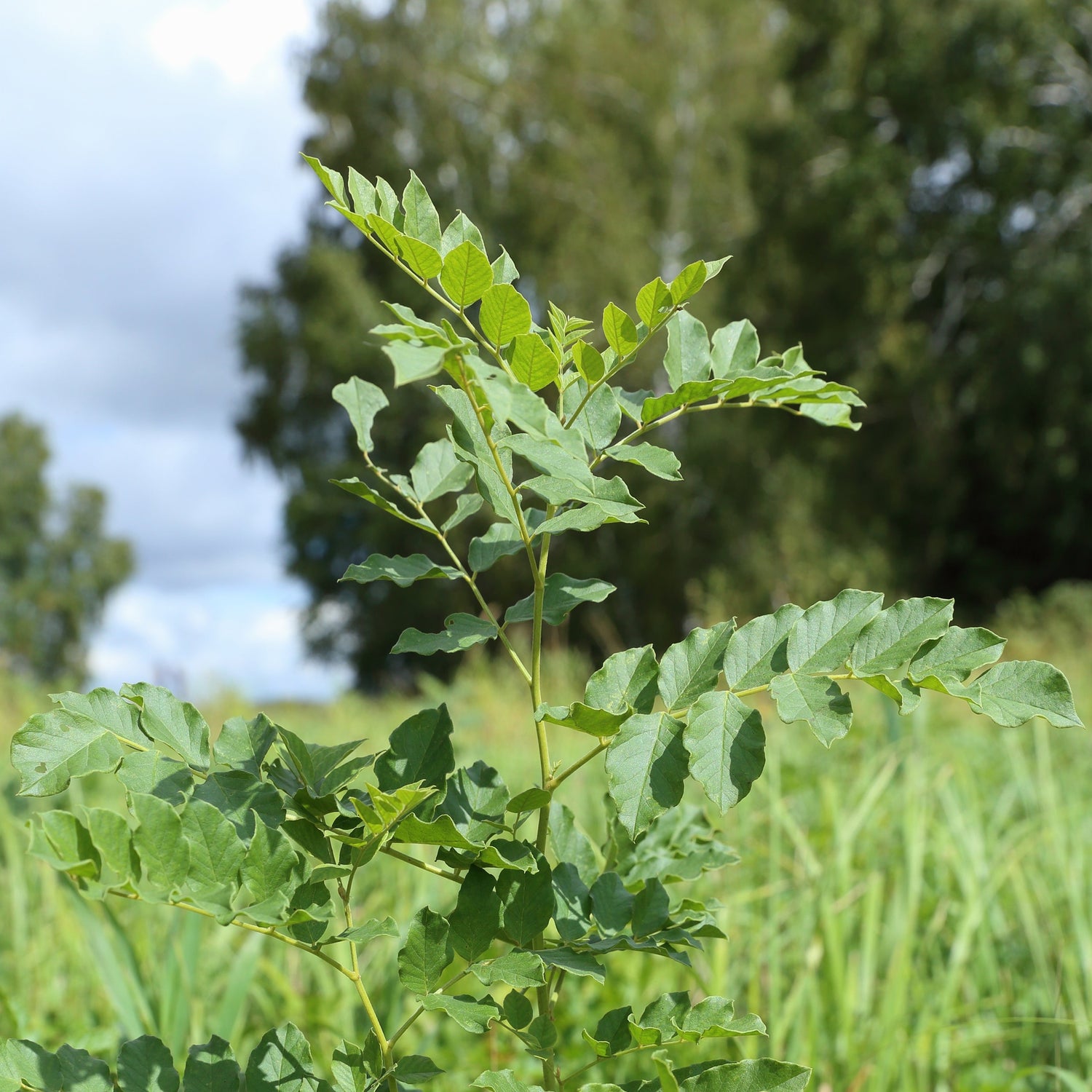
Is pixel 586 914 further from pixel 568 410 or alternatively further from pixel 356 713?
pixel 356 713

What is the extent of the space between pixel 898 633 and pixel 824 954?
96 cm

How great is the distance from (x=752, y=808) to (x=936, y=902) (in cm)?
49

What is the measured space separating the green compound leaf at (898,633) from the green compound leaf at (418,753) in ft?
0.77

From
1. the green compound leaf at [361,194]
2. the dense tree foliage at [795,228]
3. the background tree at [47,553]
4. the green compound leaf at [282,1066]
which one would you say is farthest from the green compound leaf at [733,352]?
the background tree at [47,553]

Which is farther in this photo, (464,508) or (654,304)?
(464,508)

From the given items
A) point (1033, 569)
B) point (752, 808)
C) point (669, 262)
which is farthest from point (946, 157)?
point (752, 808)

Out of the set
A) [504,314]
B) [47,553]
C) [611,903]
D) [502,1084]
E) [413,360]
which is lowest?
[502,1084]

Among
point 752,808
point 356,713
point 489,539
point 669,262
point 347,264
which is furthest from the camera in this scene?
point 347,264

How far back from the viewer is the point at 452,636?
0.59 m

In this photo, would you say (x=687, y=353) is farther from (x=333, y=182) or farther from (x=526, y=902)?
(x=526, y=902)

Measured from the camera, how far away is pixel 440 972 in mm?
567

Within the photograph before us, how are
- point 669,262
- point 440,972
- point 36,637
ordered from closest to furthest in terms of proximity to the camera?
1. point 440,972
2. point 669,262
3. point 36,637

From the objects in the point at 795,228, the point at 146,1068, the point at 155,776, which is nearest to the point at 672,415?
the point at 155,776

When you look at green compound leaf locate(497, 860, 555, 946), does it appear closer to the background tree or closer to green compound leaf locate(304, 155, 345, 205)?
green compound leaf locate(304, 155, 345, 205)
